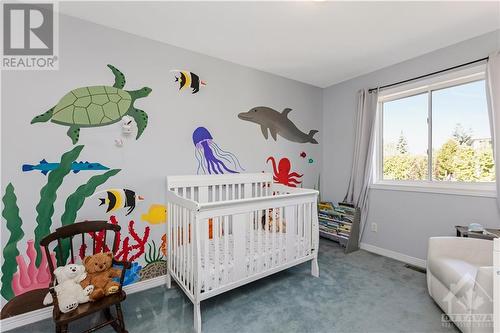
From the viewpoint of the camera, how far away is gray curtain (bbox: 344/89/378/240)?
9.95 ft

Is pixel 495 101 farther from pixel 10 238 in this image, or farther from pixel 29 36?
pixel 10 238

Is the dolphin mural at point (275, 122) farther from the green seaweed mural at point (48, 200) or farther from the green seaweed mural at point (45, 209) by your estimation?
the green seaweed mural at point (48, 200)

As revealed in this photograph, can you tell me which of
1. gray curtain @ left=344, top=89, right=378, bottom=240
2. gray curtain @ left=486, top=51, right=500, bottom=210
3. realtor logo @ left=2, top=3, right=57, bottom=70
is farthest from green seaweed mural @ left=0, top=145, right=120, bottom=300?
gray curtain @ left=486, top=51, right=500, bottom=210

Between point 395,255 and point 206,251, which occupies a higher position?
point 206,251

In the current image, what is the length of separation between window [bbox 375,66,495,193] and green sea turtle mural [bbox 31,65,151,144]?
2860mm

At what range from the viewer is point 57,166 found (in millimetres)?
1854

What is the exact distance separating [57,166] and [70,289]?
93 cm

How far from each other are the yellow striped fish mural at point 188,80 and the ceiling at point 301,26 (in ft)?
0.85

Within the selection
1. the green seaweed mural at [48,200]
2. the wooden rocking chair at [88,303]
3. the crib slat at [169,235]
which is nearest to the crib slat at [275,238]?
the crib slat at [169,235]

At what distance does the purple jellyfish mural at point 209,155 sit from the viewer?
8.25 ft

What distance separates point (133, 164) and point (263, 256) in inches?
56.0

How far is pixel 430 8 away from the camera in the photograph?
183 centimetres

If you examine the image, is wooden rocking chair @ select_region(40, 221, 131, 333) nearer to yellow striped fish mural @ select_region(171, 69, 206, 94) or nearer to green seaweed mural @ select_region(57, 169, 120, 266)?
green seaweed mural @ select_region(57, 169, 120, 266)

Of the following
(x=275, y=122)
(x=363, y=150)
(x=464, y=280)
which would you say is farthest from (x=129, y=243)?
(x=363, y=150)
